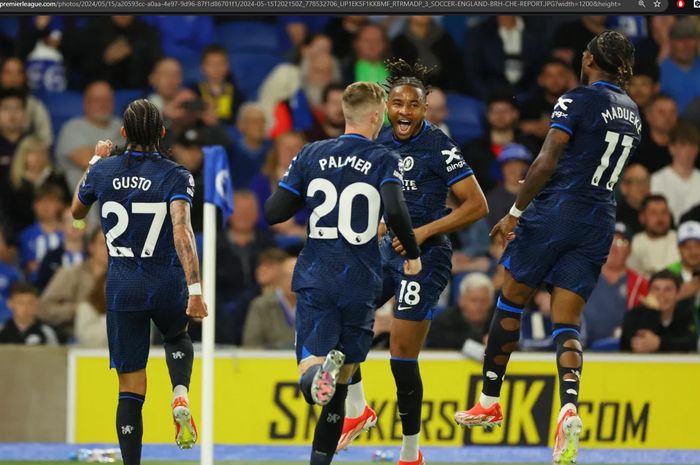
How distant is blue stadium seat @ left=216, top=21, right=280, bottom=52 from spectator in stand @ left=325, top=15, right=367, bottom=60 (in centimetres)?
62

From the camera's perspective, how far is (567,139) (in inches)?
346

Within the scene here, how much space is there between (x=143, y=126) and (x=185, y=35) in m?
6.72

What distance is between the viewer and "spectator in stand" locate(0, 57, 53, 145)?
14.5 metres

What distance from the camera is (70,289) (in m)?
13.3

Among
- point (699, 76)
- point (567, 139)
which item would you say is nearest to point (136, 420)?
point (567, 139)

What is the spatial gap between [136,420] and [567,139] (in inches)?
129

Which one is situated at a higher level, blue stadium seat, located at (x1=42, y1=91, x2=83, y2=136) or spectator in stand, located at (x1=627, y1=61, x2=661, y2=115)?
spectator in stand, located at (x1=627, y1=61, x2=661, y2=115)

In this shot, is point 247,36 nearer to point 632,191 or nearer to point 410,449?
point 632,191

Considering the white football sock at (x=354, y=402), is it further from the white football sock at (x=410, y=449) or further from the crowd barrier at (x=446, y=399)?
the crowd barrier at (x=446, y=399)

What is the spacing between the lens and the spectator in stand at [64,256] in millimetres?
13594

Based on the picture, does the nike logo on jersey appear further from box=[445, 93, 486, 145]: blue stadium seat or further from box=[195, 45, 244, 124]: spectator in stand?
box=[195, 45, 244, 124]: spectator in stand

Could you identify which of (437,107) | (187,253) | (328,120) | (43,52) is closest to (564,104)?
(187,253)

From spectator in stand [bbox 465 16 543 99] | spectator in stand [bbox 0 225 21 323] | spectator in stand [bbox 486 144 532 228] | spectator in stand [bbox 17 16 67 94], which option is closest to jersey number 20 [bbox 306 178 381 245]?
spectator in stand [bbox 486 144 532 228]

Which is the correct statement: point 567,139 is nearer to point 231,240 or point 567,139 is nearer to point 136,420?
point 136,420
